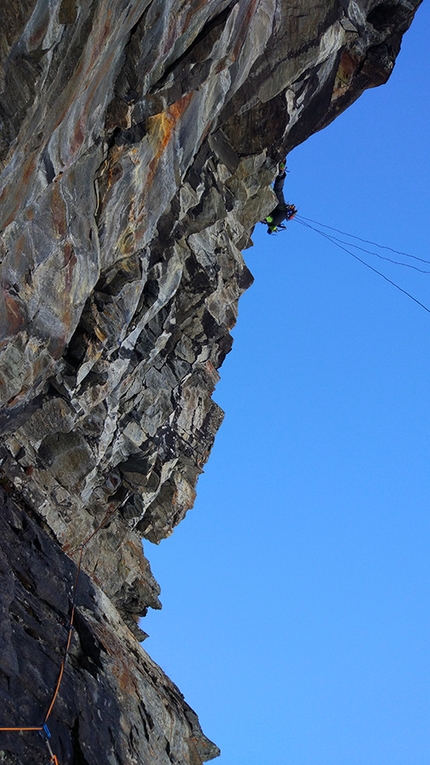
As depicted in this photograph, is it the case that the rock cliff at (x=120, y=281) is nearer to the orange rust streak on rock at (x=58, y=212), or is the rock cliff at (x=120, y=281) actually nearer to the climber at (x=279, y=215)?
the orange rust streak on rock at (x=58, y=212)

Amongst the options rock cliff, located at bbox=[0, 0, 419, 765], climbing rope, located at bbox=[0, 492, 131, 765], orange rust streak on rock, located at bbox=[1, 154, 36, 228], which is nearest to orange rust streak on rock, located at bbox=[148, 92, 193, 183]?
rock cliff, located at bbox=[0, 0, 419, 765]

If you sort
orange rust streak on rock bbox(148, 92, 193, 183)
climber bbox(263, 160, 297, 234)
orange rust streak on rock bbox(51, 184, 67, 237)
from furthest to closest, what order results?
climber bbox(263, 160, 297, 234) → orange rust streak on rock bbox(148, 92, 193, 183) → orange rust streak on rock bbox(51, 184, 67, 237)

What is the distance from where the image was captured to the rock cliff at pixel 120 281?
10.7 metres

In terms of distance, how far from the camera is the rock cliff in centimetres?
1066

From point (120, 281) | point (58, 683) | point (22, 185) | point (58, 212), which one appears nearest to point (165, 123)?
point (58, 212)

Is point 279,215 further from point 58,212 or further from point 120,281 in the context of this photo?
point 58,212

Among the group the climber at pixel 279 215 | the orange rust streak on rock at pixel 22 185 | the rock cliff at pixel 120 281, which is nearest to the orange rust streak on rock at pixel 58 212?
the rock cliff at pixel 120 281

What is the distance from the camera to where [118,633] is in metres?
16.8

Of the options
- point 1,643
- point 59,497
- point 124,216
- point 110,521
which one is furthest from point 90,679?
point 124,216

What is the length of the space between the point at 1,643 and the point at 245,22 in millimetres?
12459

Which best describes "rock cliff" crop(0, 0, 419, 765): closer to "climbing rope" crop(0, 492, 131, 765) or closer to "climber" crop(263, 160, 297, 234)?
"climbing rope" crop(0, 492, 131, 765)

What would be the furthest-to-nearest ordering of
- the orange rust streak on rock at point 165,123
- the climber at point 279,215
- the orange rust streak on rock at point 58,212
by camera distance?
the climber at point 279,215 → the orange rust streak on rock at point 165,123 → the orange rust streak on rock at point 58,212

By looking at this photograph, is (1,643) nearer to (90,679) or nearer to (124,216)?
(90,679)

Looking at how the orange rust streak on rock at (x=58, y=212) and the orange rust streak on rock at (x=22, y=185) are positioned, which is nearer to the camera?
the orange rust streak on rock at (x=22, y=185)
